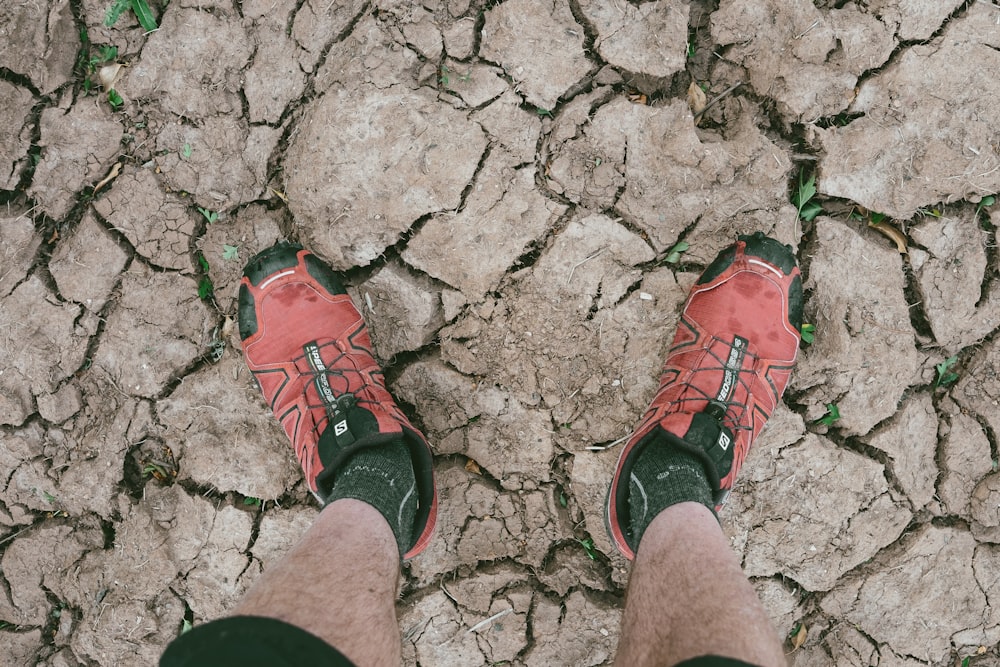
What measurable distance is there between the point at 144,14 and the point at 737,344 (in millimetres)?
2269

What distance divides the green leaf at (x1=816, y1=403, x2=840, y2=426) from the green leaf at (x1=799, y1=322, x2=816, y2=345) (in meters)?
0.23

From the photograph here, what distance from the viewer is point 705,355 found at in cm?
212

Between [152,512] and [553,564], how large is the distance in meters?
1.42

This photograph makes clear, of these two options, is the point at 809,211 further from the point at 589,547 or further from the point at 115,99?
the point at 115,99

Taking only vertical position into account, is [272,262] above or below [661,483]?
above

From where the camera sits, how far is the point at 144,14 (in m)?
2.15

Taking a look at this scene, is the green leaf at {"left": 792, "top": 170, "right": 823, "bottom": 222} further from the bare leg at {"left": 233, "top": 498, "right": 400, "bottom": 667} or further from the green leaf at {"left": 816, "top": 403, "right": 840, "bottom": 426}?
the bare leg at {"left": 233, "top": 498, "right": 400, "bottom": 667}

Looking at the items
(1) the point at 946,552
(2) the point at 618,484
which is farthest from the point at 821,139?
(1) the point at 946,552

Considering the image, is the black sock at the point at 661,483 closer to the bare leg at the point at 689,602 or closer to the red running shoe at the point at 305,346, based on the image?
the bare leg at the point at 689,602

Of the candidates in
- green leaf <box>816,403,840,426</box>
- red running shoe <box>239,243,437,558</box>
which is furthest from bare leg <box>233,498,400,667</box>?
green leaf <box>816,403,840,426</box>

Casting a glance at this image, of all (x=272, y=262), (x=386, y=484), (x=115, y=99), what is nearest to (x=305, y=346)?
(x=272, y=262)

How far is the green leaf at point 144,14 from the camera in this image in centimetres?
215

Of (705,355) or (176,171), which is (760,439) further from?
(176,171)

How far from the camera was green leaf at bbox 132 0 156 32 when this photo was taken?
84.6 inches
